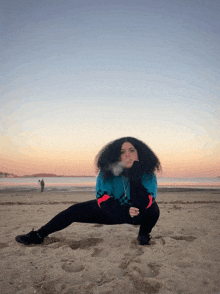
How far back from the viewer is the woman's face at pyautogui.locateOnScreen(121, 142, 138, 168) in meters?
2.76

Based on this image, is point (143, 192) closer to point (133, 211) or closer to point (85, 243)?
point (133, 211)

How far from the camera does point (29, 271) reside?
1908 mm

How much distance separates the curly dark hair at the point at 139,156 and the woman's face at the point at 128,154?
0.19ft

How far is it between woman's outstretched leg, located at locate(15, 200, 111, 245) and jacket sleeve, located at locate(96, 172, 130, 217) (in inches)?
5.7

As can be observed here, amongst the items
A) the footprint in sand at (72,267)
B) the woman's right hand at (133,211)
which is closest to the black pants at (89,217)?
the woman's right hand at (133,211)

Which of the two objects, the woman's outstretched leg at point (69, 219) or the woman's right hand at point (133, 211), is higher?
the woman's right hand at point (133, 211)

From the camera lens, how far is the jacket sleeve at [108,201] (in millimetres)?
2430

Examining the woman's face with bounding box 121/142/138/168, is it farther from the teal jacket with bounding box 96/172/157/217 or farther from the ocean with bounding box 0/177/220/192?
the ocean with bounding box 0/177/220/192

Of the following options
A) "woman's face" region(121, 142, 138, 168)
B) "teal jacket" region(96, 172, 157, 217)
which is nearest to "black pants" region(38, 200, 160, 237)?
"teal jacket" region(96, 172, 157, 217)

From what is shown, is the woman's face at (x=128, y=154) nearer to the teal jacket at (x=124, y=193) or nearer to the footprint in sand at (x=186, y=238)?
the teal jacket at (x=124, y=193)

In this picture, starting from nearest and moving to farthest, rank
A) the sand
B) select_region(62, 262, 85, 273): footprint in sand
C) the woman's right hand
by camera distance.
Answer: the sand, select_region(62, 262, 85, 273): footprint in sand, the woman's right hand

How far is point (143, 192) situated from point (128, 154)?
601mm

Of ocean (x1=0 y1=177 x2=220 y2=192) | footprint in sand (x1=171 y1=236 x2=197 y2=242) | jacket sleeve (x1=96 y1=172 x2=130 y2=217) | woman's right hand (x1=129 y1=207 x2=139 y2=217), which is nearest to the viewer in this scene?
woman's right hand (x1=129 y1=207 x2=139 y2=217)

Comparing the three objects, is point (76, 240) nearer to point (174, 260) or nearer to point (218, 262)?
point (174, 260)
